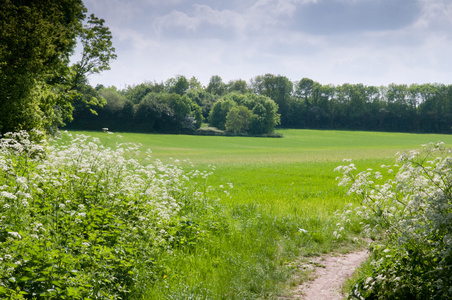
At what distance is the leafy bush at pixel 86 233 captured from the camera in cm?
422

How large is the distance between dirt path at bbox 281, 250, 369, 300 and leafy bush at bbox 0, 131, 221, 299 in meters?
2.55

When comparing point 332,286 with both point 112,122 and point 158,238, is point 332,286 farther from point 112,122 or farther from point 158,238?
point 112,122

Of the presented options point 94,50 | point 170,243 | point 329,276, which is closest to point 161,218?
point 170,243

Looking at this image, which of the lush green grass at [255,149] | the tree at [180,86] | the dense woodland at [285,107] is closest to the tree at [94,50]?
the lush green grass at [255,149]

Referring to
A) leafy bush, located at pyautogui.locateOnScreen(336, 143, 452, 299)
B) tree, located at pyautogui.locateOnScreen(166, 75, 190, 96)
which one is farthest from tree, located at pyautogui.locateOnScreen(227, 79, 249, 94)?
leafy bush, located at pyautogui.locateOnScreen(336, 143, 452, 299)

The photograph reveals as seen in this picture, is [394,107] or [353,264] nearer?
[353,264]

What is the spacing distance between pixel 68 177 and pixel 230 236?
4112 mm

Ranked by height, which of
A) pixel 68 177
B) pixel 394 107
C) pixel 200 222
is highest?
pixel 394 107

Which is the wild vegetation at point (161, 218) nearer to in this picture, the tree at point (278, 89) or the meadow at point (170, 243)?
the meadow at point (170, 243)

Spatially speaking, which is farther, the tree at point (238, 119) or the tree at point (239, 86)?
the tree at point (239, 86)

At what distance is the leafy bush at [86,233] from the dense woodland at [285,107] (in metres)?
79.2

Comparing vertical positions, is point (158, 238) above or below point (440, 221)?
below

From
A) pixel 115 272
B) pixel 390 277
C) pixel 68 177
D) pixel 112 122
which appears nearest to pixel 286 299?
pixel 390 277

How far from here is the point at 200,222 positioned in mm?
8672
